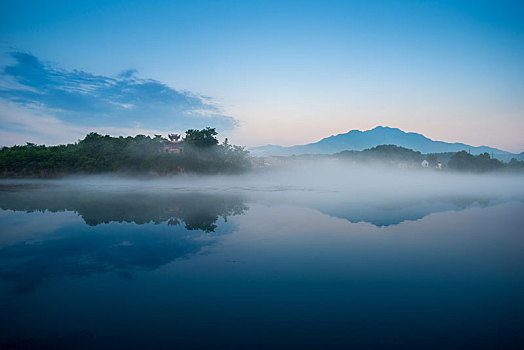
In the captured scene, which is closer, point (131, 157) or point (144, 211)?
point (144, 211)

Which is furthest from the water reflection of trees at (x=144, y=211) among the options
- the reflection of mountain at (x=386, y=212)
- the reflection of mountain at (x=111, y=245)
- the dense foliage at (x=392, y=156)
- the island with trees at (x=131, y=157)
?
the dense foliage at (x=392, y=156)

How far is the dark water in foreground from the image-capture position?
563 centimetres

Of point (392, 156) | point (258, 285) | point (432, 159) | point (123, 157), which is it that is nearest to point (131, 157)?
point (123, 157)

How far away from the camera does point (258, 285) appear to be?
7.88 m

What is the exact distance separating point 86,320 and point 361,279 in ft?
21.9

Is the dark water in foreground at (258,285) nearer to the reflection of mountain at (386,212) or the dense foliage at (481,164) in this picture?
the reflection of mountain at (386,212)

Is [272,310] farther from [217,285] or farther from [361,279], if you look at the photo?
[361,279]

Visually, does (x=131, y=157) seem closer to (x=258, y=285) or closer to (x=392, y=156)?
(x=258, y=285)

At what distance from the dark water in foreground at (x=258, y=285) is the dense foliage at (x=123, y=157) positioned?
40.9m

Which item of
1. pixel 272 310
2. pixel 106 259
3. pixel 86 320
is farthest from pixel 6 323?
pixel 272 310

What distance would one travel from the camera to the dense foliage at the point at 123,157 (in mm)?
52250

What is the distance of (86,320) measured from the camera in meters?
6.02

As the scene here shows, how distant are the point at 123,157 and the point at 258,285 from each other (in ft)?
178

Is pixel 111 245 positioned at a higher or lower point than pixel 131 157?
lower
